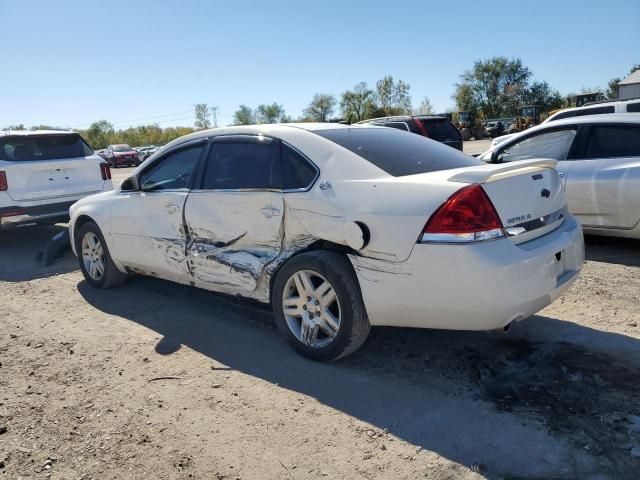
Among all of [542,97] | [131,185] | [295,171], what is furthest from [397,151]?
[542,97]

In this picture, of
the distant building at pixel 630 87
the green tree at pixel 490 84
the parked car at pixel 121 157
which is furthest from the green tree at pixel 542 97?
the parked car at pixel 121 157

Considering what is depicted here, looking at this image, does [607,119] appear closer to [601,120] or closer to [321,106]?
[601,120]

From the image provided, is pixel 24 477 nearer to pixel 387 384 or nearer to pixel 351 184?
pixel 387 384

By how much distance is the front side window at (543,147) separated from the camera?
21.1 ft

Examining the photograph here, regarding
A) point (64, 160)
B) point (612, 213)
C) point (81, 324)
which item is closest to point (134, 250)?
point (81, 324)

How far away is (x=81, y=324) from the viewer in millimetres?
4766

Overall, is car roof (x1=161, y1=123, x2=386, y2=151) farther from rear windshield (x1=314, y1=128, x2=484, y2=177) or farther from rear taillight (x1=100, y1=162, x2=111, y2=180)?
rear taillight (x1=100, y1=162, x2=111, y2=180)

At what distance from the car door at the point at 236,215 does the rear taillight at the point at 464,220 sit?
118cm

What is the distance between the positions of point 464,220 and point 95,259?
4.11m

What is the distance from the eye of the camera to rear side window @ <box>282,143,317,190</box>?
3.75 m

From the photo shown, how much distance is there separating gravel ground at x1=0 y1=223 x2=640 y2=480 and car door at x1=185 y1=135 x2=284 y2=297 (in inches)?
20.3

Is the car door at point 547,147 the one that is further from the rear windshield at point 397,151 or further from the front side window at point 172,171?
the front side window at point 172,171

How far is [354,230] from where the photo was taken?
336cm

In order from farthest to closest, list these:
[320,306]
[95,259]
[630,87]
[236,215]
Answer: [630,87]
[95,259]
[236,215]
[320,306]
